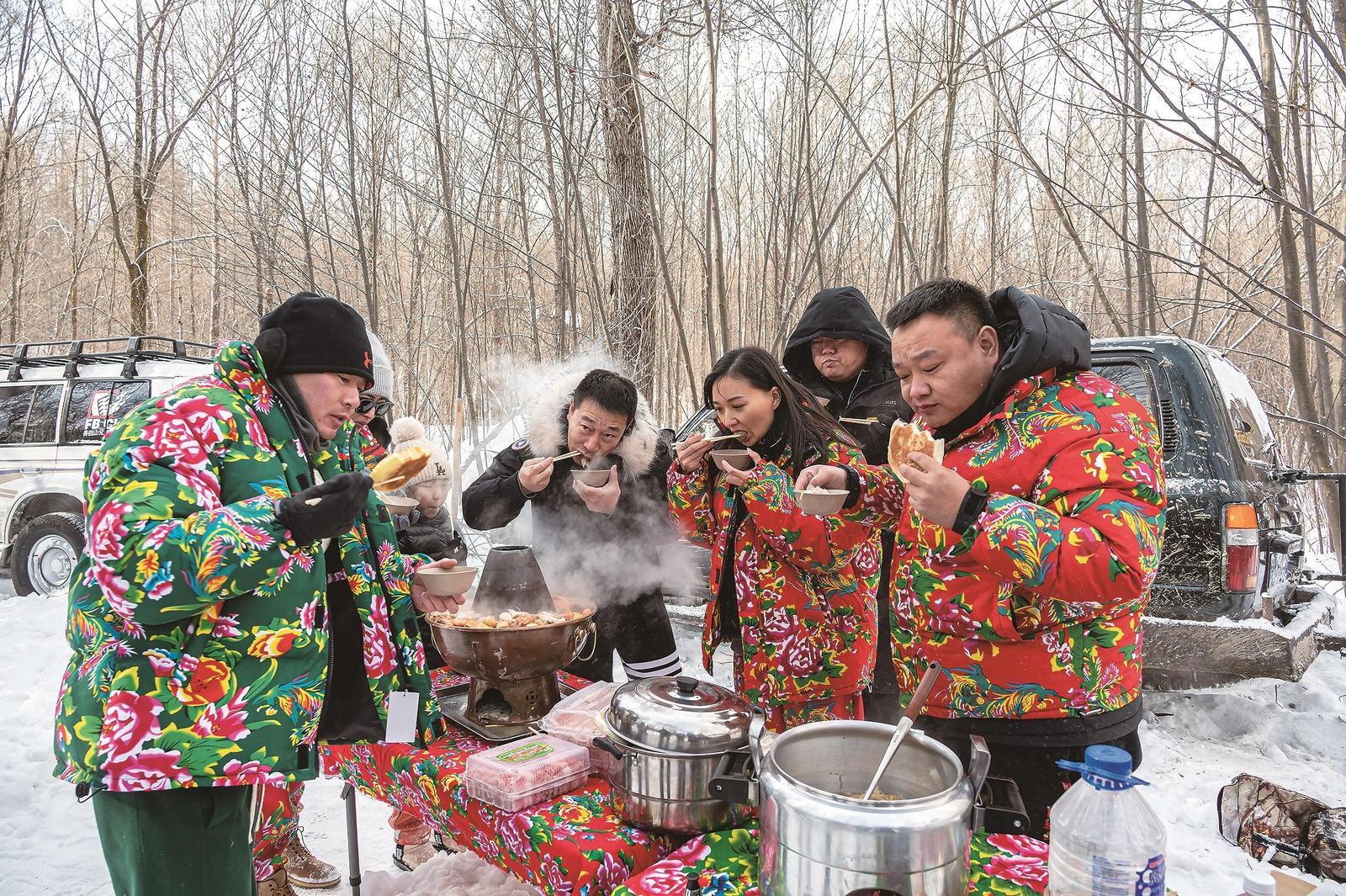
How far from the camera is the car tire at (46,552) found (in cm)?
884

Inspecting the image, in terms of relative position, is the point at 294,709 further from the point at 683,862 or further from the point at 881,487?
the point at 881,487

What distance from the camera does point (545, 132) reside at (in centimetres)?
550

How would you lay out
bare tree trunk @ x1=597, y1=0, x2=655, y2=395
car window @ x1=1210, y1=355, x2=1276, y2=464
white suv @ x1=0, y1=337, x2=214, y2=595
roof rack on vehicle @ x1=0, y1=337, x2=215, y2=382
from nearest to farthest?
car window @ x1=1210, y1=355, x2=1276, y2=464 → bare tree trunk @ x1=597, y1=0, x2=655, y2=395 → roof rack on vehicle @ x1=0, y1=337, x2=215, y2=382 → white suv @ x1=0, y1=337, x2=214, y2=595

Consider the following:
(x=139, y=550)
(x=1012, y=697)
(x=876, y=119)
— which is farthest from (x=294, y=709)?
(x=876, y=119)

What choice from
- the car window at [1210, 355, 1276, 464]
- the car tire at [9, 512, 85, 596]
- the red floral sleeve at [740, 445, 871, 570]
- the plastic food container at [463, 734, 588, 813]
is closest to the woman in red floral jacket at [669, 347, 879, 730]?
the red floral sleeve at [740, 445, 871, 570]

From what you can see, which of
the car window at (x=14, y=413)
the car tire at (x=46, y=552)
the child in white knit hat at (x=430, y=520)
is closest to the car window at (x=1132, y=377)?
the child in white knit hat at (x=430, y=520)

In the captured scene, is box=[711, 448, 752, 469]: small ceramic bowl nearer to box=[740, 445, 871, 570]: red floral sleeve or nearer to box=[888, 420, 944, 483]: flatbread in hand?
box=[740, 445, 871, 570]: red floral sleeve

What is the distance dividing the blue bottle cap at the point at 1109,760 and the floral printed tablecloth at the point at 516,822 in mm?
995

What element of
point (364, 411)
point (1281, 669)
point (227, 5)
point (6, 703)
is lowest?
point (6, 703)

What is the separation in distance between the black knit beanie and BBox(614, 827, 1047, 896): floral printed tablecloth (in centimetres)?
155

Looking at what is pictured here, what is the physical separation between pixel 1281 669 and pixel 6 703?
8.26 m

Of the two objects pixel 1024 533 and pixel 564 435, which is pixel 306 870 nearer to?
pixel 564 435

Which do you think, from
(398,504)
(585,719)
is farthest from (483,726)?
(398,504)

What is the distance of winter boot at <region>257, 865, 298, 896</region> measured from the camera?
8.82 feet
